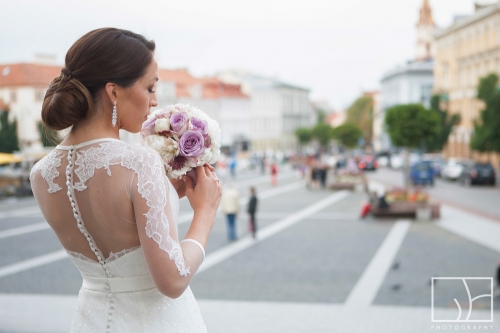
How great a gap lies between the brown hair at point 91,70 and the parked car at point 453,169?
36360mm

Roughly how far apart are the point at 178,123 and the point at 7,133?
1134 centimetres

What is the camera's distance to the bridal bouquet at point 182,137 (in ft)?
6.54

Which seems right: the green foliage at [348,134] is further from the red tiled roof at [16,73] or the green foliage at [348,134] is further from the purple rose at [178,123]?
the purple rose at [178,123]

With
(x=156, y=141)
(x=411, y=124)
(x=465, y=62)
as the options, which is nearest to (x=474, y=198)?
(x=411, y=124)

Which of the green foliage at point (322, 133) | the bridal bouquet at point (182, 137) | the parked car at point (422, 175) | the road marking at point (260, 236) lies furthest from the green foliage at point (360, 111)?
the bridal bouquet at point (182, 137)

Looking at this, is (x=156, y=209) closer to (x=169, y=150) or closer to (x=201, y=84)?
(x=169, y=150)

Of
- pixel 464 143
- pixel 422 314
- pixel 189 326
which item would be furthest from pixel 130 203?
pixel 464 143

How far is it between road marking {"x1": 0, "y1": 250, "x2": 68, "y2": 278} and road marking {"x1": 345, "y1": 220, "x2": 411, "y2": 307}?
653 cm

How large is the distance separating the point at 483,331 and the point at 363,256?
18.3 feet

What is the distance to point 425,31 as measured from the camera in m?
85.8

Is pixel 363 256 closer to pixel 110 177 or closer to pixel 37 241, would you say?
pixel 37 241

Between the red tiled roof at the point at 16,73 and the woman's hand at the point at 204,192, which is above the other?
the red tiled roof at the point at 16,73

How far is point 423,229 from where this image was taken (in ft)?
54.2

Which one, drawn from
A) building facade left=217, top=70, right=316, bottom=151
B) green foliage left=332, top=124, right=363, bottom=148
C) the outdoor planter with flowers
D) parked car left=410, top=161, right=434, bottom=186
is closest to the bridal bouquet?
the outdoor planter with flowers
